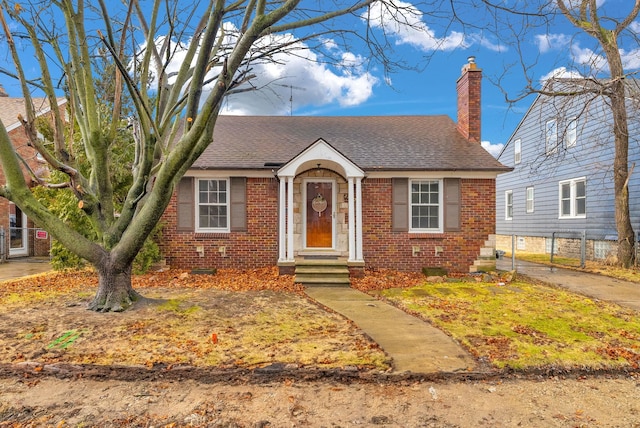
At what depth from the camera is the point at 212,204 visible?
1095 centimetres

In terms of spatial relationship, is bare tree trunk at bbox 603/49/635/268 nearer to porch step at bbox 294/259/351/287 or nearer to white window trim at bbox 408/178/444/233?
white window trim at bbox 408/178/444/233

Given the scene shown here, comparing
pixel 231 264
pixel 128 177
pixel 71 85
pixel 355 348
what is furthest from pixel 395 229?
pixel 71 85

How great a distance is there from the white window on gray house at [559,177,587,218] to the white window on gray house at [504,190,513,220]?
411cm

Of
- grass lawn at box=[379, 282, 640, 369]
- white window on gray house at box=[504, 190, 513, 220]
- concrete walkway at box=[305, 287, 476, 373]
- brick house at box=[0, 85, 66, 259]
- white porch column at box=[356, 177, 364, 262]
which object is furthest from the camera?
white window on gray house at box=[504, 190, 513, 220]

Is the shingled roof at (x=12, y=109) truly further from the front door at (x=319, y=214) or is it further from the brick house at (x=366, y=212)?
the front door at (x=319, y=214)

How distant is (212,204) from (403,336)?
7678 mm

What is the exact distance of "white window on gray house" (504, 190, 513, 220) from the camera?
20266mm

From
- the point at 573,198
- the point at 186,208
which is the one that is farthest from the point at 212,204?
the point at 573,198

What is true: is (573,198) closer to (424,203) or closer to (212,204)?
(424,203)

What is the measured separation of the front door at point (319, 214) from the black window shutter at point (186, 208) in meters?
3.48

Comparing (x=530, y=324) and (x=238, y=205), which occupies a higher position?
(x=238, y=205)

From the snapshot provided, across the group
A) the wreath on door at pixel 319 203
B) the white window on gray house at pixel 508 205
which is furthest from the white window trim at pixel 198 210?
the white window on gray house at pixel 508 205

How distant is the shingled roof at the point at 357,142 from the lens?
35.4ft

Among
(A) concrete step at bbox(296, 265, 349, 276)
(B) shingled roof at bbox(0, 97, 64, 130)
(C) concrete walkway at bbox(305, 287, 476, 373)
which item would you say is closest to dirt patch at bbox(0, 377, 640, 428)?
(C) concrete walkway at bbox(305, 287, 476, 373)
